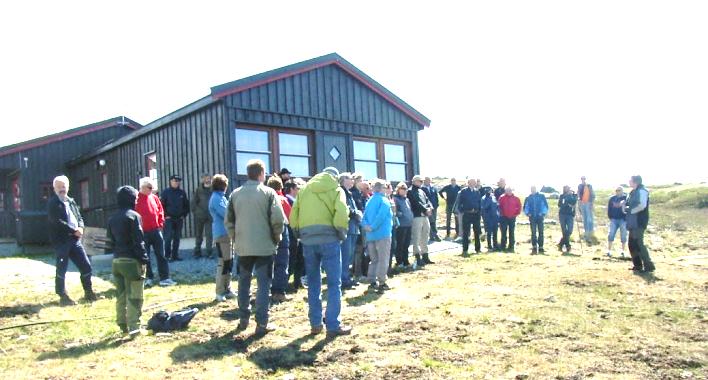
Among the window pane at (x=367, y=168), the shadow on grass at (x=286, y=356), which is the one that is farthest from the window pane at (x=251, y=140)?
the shadow on grass at (x=286, y=356)

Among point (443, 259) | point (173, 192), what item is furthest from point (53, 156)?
point (443, 259)

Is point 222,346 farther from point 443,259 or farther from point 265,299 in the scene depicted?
point 443,259

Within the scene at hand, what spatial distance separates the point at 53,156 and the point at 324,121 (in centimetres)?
1317

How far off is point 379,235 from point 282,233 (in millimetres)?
2058

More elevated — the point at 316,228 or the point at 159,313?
the point at 316,228

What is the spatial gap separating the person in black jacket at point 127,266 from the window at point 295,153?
7007 millimetres

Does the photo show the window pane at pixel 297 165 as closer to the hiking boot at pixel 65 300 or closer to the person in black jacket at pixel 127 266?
the hiking boot at pixel 65 300

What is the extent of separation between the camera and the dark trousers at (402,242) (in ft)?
33.5

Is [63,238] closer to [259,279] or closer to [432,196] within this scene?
[259,279]

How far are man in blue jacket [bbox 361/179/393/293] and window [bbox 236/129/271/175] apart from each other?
4.73 m

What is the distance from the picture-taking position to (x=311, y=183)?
5832 mm

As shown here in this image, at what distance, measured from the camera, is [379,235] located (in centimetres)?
830

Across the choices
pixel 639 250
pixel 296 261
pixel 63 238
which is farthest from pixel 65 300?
pixel 639 250

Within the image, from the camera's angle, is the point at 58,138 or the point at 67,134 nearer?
the point at 58,138
